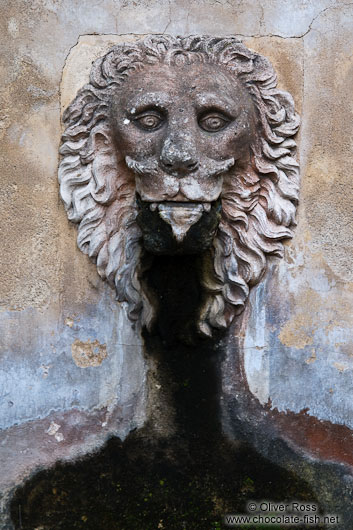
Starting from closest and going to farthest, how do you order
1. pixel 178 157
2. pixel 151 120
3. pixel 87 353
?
pixel 178 157 → pixel 151 120 → pixel 87 353

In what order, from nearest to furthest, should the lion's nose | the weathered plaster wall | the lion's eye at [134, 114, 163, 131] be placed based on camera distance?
the lion's nose, the lion's eye at [134, 114, 163, 131], the weathered plaster wall

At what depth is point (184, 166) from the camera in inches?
104

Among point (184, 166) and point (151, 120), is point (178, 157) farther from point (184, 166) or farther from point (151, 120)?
point (151, 120)

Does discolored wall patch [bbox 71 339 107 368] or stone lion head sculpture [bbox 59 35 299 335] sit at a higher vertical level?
stone lion head sculpture [bbox 59 35 299 335]

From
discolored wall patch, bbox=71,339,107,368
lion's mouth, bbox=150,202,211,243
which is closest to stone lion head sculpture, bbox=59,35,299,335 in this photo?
lion's mouth, bbox=150,202,211,243

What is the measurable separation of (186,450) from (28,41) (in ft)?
4.93

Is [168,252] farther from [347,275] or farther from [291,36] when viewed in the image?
[291,36]

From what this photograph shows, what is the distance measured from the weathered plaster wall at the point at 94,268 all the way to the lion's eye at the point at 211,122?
11.9 inches

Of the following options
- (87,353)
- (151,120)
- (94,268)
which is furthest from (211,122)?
(87,353)

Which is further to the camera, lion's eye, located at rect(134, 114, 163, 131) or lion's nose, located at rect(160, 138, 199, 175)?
lion's eye, located at rect(134, 114, 163, 131)

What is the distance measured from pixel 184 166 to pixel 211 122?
207 millimetres

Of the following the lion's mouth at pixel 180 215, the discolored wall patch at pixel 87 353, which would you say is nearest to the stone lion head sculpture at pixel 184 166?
the lion's mouth at pixel 180 215

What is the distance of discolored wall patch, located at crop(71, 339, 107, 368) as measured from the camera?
114 inches

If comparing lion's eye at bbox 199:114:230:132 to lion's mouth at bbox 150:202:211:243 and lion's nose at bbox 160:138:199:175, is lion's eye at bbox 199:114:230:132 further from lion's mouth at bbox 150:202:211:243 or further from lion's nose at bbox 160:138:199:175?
lion's mouth at bbox 150:202:211:243
